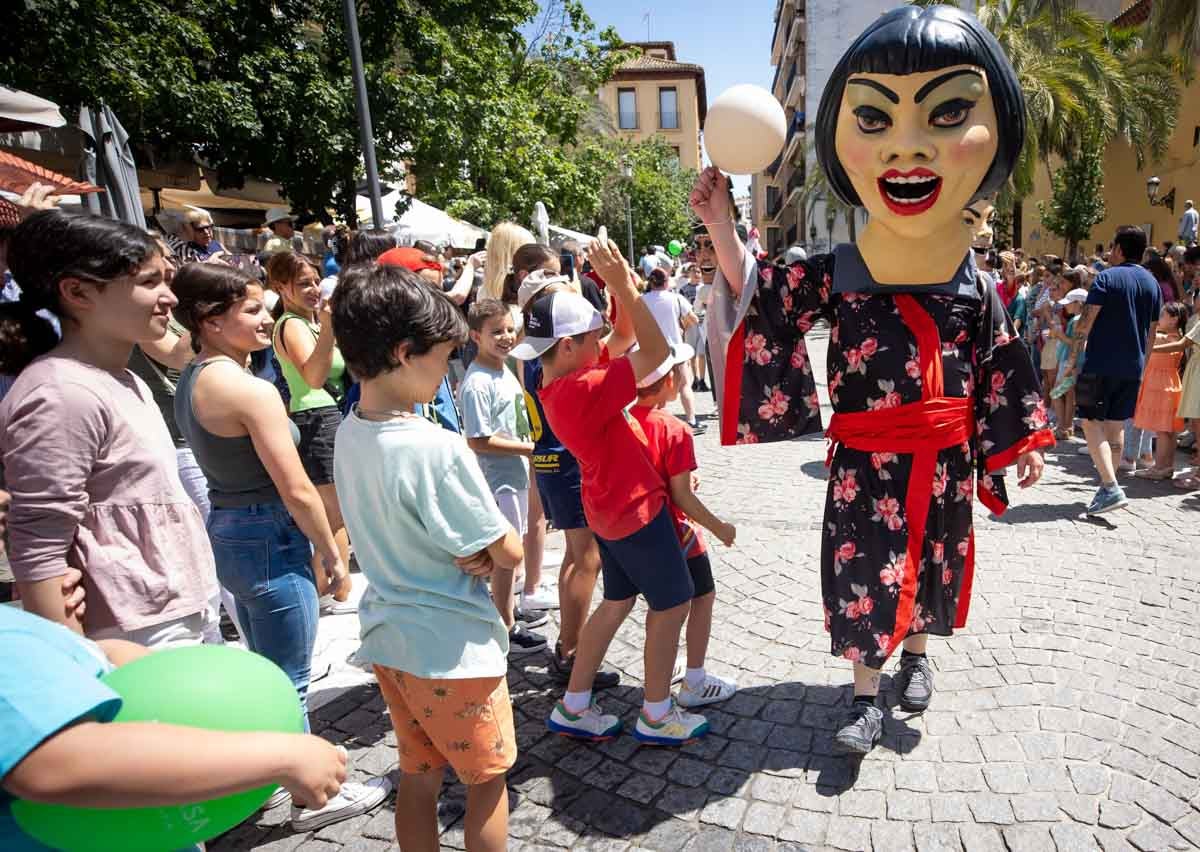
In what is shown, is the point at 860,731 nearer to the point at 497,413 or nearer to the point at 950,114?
the point at 497,413

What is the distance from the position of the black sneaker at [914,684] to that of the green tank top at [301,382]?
2.77 meters

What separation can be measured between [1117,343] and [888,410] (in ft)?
12.7

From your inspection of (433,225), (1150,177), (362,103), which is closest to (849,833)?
(362,103)

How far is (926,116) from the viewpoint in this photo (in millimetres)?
2395

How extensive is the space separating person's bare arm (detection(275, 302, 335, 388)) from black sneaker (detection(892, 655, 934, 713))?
2679 millimetres

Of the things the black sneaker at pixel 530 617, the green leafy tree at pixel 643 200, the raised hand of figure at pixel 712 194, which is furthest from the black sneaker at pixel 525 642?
the green leafy tree at pixel 643 200

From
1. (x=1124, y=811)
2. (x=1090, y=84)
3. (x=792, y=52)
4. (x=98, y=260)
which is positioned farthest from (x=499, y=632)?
(x=792, y=52)

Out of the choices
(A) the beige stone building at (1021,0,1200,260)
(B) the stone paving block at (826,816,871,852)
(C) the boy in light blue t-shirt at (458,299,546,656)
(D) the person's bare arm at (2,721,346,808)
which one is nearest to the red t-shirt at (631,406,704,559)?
(C) the boy in light blue t-shirt at (458,299,546,656)

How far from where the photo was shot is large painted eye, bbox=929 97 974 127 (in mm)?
2381

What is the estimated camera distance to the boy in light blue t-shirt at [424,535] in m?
1.73

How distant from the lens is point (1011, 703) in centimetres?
280

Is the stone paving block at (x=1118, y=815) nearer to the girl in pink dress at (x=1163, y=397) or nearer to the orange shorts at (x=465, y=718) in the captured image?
the orange shorts at (x=465, y=718)

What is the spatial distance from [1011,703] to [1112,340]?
363cm

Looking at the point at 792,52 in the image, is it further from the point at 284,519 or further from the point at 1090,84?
the point at 284,519
